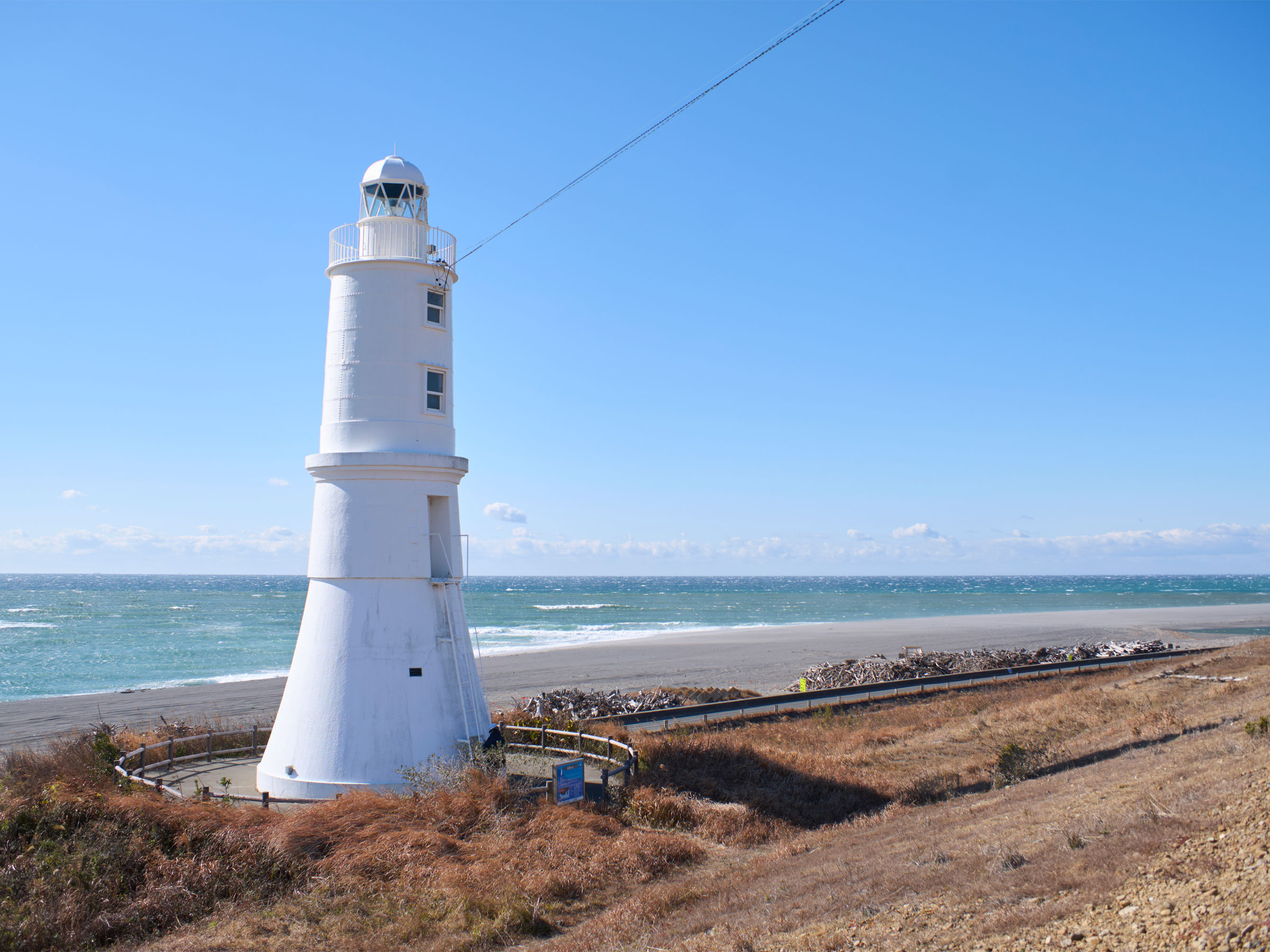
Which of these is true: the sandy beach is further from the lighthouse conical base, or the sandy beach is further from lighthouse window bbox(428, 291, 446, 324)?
lighthouse window bbox(428, 291, 446, 324)

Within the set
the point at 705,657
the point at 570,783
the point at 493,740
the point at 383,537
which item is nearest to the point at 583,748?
the point at 493,740

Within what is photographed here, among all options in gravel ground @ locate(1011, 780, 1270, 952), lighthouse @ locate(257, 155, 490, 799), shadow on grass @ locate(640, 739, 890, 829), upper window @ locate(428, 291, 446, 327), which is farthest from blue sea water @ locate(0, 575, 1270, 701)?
gravel ground @ locate(1011, 780, 1270, 952)

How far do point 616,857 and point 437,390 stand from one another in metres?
7.77

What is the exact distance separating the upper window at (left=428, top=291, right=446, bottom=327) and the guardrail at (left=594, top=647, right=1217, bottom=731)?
435 inches

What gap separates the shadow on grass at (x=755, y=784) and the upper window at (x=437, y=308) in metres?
8.45

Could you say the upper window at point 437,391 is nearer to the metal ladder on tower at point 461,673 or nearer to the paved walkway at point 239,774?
the metal ladder on tower at point 461,673

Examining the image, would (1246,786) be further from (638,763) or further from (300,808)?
(300,808)

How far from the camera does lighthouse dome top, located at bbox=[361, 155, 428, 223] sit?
13625mm

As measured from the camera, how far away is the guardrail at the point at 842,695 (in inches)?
877

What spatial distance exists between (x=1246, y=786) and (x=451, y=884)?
27.2ft

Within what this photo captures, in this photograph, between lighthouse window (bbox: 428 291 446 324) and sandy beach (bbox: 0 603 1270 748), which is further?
sandy beach (bbox: 0 603 1270 748)

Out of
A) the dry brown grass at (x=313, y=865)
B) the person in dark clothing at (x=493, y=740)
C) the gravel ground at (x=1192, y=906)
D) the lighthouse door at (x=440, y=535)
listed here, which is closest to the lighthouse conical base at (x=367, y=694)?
the person in dark clothing at (x=493, y=740)

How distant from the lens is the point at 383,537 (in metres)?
12.7

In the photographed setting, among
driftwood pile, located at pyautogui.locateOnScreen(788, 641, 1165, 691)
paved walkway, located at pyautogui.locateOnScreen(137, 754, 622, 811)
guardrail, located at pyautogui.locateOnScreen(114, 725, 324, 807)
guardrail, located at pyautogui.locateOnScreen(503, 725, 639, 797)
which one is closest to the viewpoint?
guardrail, located at pyautogui.locateOnScreen(114, 725, 324, 807)
